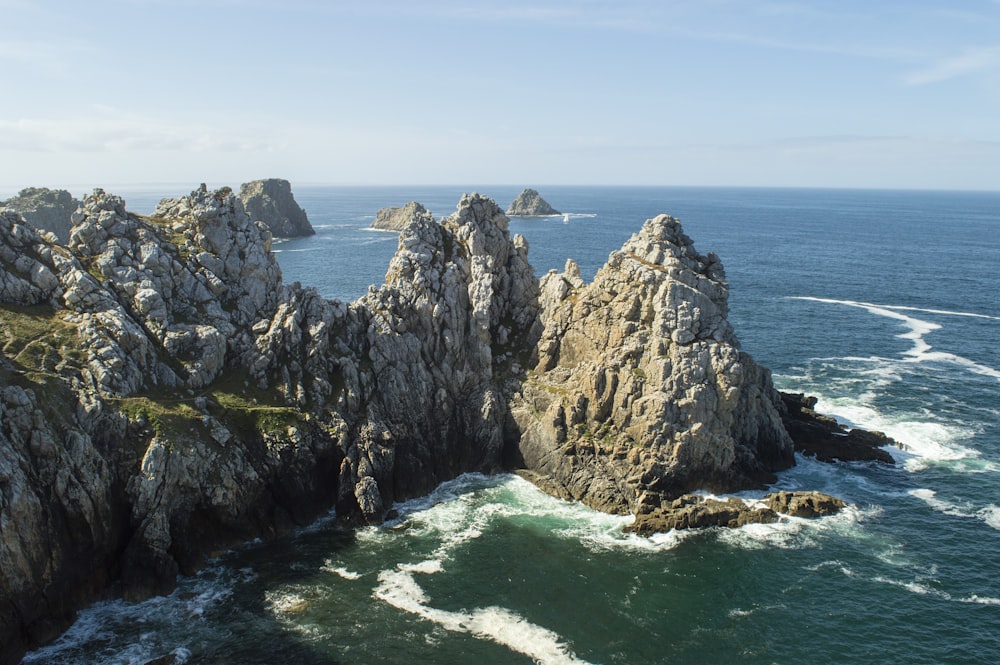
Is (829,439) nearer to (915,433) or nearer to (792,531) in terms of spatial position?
(915,433)

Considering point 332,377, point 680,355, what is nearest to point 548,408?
point 680,355

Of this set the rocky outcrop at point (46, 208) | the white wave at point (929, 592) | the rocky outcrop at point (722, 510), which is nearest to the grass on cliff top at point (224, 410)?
the rocky outcrop at point (722, 510)

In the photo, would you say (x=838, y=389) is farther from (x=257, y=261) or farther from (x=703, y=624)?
(x=257, y=261)

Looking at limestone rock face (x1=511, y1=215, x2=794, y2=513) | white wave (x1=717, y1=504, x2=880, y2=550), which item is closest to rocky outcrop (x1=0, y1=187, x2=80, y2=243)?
limestone rock face (x1=511, y1=215, x2=794, y2=513)

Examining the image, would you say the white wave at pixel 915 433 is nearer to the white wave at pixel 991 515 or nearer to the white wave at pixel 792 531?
the white wave at pixel 991 515

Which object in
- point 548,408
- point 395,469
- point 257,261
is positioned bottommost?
point 395,469

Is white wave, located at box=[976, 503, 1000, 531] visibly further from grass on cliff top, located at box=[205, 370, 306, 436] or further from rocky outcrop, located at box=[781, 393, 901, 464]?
grass on cliff top, located at box=[205, 370, 306, 436]
